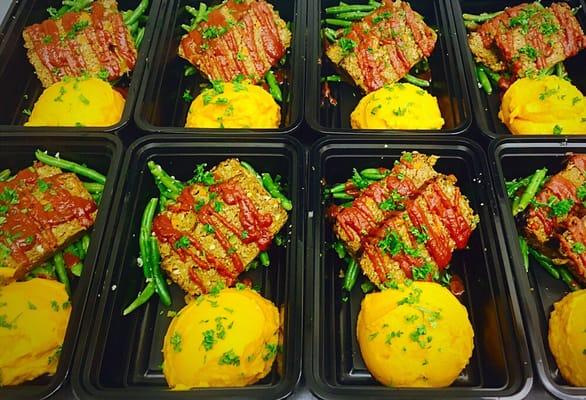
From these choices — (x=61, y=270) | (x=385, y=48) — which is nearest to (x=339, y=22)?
(x=385, y=48)

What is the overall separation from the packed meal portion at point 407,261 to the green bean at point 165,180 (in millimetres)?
760

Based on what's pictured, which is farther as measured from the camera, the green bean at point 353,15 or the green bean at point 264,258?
the green bean at point 353,15

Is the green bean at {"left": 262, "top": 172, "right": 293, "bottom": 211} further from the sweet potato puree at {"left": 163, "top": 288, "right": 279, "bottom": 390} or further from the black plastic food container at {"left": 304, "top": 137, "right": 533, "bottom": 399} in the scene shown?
the sweet potato puree at {"left": 163, "top": 288, "right": 279, "bottom": 390}

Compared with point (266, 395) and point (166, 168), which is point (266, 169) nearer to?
point (166, 168)

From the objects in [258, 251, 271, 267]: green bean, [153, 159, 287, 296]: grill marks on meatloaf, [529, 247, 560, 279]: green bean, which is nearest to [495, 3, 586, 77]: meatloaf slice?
[529, 247, 560, 279]: green bean

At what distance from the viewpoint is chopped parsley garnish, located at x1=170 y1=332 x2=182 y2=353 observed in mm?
2166

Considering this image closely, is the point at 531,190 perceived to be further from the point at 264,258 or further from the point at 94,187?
the point at 94,187

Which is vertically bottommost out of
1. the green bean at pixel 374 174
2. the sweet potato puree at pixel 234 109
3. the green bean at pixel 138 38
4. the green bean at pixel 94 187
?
the green bean at pixel 94 187

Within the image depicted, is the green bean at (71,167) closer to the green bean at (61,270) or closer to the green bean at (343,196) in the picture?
the green bean at (61,270)

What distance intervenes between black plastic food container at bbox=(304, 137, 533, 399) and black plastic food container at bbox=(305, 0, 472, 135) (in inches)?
4.8

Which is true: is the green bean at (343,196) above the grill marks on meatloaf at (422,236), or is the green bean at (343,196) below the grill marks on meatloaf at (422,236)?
above

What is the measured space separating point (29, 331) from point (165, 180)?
914 mm

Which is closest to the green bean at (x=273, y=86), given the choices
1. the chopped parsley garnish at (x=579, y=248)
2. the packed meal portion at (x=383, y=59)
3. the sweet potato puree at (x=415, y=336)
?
the packed meal portion at (x=383, y=59)

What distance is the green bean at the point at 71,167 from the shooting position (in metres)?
2.69
